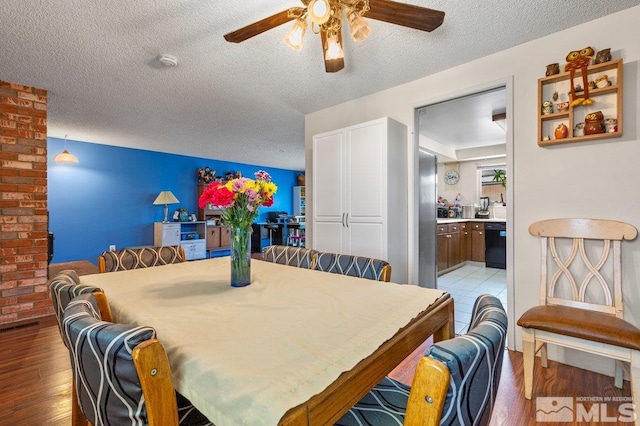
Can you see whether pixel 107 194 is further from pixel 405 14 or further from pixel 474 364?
pixel 474 364

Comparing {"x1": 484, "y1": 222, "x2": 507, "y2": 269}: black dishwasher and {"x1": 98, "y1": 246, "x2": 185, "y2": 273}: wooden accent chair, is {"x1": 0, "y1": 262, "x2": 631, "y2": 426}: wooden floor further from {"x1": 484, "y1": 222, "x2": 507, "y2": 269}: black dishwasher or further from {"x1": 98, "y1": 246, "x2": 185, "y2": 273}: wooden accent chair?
{"x1": 484, "y1": 222, "x2": 507, "y2": 269}: black dishwasher

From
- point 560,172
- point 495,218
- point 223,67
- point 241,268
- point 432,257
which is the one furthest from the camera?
point 495,218

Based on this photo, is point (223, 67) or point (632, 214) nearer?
point (632, 214)

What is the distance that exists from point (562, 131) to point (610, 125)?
24 centimetres

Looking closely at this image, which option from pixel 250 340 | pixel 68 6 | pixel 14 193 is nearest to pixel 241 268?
pixel 250 340

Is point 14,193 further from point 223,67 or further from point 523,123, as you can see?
point 523,123

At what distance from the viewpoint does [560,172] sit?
2068mm

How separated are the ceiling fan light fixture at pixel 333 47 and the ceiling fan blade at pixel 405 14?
8.2 inches

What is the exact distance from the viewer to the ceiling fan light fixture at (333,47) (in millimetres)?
1627

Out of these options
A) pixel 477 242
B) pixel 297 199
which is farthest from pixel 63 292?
pixel 297 199

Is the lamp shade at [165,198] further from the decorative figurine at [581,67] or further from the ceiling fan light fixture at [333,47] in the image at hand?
the decorative figurine at [581,67]

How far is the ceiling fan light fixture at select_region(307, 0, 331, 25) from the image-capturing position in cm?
128

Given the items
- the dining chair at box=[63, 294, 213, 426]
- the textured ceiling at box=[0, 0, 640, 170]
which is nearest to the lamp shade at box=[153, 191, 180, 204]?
the textured ceiling at box=[0, 0, 640, 170]

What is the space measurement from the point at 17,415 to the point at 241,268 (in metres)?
1.50
